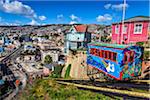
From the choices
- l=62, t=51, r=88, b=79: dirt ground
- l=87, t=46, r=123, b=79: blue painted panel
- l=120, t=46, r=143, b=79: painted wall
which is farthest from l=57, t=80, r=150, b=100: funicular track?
l=62, t=51, r=88, b=79: dirt ground

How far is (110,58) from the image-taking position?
55.2ft

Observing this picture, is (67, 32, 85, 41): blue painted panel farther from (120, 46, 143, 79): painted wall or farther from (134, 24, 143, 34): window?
(120, 46, 143, 79): painted wall

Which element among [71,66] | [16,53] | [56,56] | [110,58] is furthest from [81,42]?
[16,53]

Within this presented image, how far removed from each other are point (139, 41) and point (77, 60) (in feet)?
25.8

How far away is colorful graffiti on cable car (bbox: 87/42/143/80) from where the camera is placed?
608 inches

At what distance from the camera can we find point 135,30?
21.0 metres

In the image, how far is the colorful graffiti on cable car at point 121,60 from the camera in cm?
1544

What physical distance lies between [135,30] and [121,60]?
6.90 meters

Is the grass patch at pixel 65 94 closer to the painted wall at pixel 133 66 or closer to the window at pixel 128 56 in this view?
the painted wall at pixel 133 66

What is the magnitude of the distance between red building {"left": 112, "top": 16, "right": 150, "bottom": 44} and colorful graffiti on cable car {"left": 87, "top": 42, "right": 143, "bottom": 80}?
4.71 metres

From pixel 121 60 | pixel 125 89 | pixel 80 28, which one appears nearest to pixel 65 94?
pixel 125 89

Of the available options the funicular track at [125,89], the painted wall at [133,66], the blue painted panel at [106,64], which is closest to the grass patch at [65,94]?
the funicular track at [125,89]

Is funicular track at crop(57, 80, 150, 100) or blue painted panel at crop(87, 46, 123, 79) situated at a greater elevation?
blue painted panel at crop(87, 46, 123, 79)

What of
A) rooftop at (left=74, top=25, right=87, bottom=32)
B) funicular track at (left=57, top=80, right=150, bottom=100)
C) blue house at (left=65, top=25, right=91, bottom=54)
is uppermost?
rooftop at (left=74, top=25, right=87, bottom=32)
